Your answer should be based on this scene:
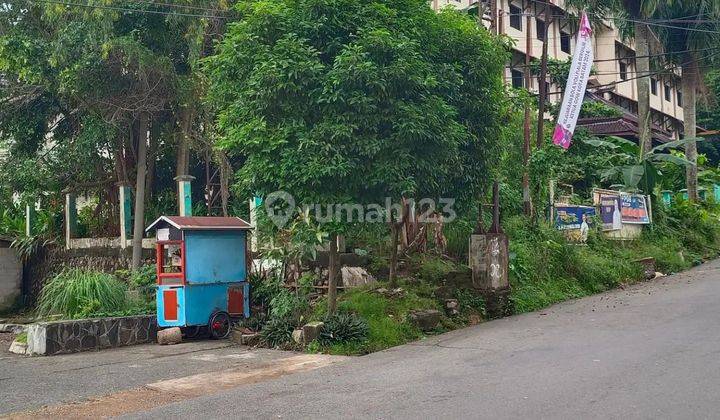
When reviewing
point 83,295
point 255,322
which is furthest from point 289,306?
point 83,295

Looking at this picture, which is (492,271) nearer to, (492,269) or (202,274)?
(492,269)

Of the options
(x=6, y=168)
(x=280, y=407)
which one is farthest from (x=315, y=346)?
(x=6, y=168)

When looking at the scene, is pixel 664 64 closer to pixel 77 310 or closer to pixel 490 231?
pixel 490 231

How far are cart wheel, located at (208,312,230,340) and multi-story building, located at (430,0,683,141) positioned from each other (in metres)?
16.8

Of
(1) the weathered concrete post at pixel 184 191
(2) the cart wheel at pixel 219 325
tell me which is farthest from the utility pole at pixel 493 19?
(2) the cart wheel at pixel 219 325

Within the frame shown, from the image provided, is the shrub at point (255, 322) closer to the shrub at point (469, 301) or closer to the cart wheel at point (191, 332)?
the cart wheel at point (191, 332)

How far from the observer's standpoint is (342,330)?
35.9 feet

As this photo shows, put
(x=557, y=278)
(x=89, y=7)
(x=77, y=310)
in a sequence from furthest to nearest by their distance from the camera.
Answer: (x=557, y=278) → (x=89, y=7) → (x=77, y=310)

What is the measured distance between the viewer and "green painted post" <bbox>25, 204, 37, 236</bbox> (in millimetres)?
19547

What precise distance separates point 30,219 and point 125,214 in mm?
4399

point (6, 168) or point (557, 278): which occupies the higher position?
point (6, 168)

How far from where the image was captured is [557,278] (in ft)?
50.8

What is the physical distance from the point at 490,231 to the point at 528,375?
18.6ft

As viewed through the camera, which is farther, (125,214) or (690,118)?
(690,118)
